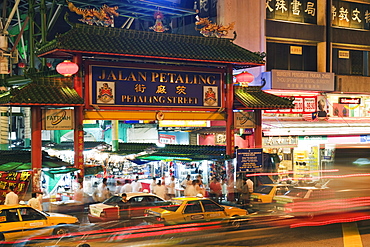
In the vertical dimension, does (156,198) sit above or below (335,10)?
below

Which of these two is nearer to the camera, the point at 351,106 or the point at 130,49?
the point at 130,49

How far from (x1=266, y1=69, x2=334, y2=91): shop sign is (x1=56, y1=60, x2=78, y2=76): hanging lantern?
16138 mm

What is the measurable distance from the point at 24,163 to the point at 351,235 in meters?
13.1

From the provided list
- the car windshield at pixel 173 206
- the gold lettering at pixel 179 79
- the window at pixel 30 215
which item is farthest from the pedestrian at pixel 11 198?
the gold lettering at pixel 179 79

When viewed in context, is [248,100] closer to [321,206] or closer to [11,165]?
[321,206]

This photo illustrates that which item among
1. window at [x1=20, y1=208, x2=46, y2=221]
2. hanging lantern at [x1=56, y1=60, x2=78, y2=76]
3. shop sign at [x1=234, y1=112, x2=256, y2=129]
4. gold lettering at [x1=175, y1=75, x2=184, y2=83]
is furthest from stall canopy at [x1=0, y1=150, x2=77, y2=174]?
shop sign at [x1=234, y1=112, x2=256, y2=129]

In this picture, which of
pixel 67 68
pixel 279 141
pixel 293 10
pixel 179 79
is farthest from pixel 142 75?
pixel 293 10

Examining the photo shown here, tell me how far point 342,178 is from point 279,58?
385 inches

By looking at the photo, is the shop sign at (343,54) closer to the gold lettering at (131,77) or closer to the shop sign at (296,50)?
the shop sign at (296,50)

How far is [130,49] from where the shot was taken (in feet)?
63.2

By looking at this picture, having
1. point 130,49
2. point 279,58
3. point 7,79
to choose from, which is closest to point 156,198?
point 130,49

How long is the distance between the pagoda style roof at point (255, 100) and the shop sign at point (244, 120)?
534mm

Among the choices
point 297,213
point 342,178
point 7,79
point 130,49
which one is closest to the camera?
point 297,213

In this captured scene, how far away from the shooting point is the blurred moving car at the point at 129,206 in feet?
55.0
